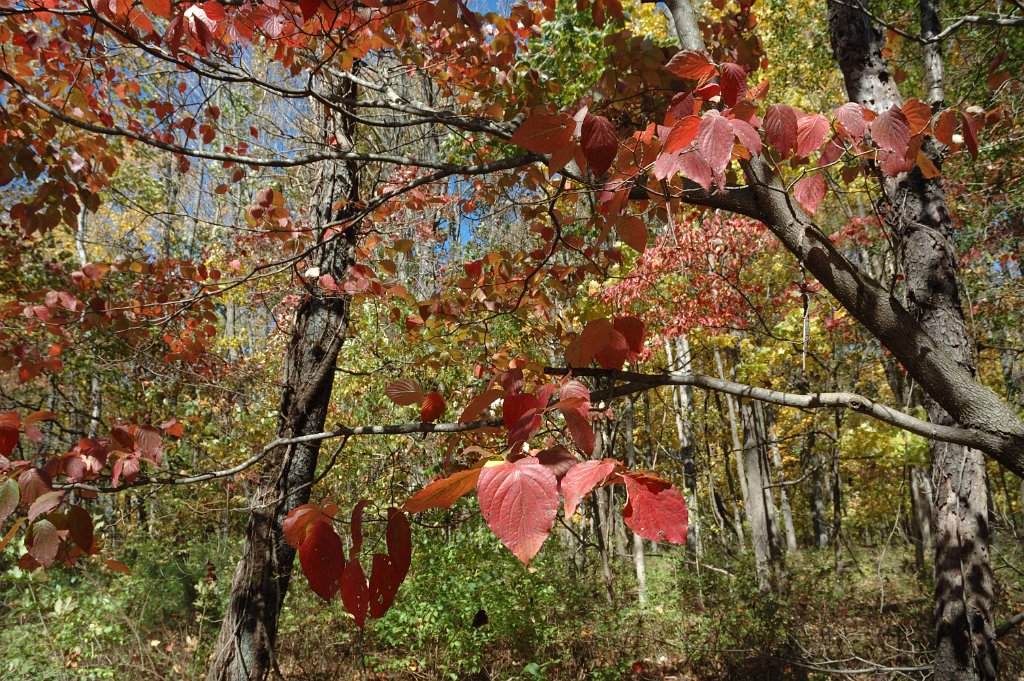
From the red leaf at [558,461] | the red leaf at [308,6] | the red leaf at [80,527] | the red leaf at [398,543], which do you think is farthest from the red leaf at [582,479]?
the red leaf at [308,6]

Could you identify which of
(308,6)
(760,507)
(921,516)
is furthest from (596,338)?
(921,516)

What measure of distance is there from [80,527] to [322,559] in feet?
2.62

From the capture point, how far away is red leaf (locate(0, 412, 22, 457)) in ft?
4.23

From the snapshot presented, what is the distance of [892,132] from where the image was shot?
1.06 m

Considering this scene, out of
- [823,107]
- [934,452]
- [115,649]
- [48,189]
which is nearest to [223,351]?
[115,649]

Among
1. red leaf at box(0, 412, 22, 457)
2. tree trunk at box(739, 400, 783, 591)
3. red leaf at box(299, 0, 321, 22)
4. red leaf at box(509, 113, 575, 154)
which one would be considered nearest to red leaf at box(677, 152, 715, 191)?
red leaf at box(509, 113, 575, 154)

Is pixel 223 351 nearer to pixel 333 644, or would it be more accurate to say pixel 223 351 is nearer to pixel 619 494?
pixel 333 644

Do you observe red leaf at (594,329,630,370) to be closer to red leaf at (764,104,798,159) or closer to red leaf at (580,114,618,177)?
red leaf at (580,114,618,177)

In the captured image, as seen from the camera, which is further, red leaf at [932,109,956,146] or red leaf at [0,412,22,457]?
red leaf at [0,412,22,457]

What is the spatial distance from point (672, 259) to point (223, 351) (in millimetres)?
8272

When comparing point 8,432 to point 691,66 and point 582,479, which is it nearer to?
point 582,479

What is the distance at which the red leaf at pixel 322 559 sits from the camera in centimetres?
80

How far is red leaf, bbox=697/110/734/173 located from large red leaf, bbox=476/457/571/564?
0.61 m

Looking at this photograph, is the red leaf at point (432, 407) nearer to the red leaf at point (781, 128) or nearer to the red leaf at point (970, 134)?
the red leaf at point (781, 128)
